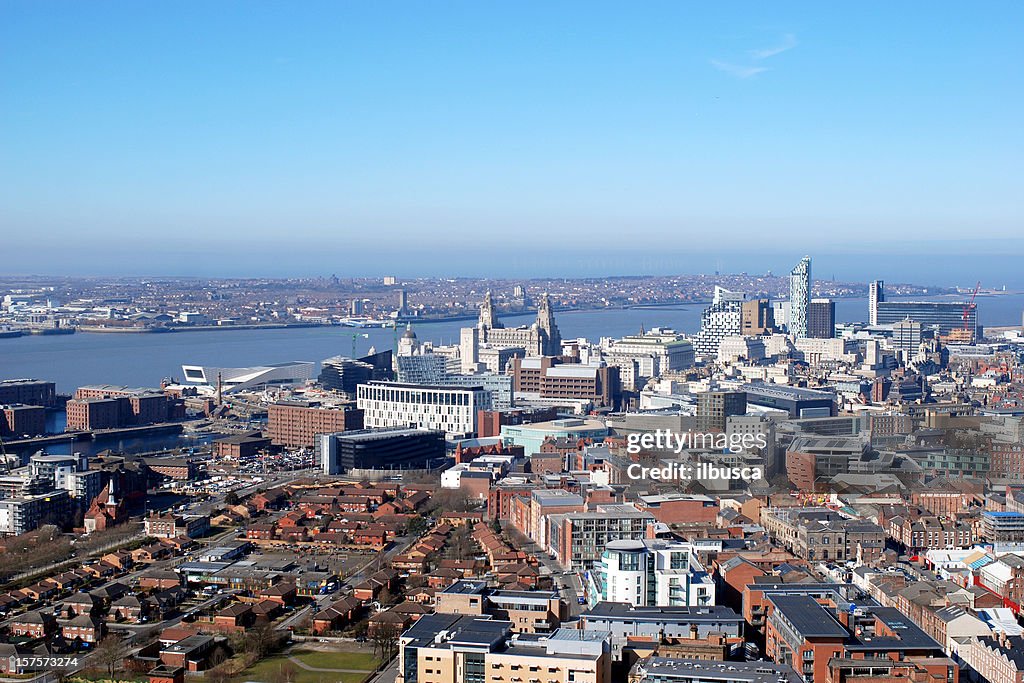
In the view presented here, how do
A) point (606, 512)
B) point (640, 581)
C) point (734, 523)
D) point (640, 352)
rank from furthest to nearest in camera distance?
point (640, 352), point (734, 523), point (606, 512), point (640, 581)

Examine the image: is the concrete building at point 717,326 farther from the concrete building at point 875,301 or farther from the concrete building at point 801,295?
the concrete building at point 875,301

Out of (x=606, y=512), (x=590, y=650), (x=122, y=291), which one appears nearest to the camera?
(x=590, y=650)

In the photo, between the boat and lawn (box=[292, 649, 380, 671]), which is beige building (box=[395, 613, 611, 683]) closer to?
lawn (box=[292, 649, 380, 671])

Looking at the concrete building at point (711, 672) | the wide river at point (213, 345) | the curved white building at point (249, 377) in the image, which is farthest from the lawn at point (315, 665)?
the wide river at point (213, 345)

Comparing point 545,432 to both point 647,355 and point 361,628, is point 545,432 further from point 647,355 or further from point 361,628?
point 647,355

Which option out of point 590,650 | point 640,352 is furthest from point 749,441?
point 640,352

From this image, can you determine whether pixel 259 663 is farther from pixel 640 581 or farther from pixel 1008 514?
pixel 1008 514

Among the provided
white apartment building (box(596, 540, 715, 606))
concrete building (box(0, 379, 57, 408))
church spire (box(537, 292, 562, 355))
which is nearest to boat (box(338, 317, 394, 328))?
church spire (box(537, 292, 562, 355))
